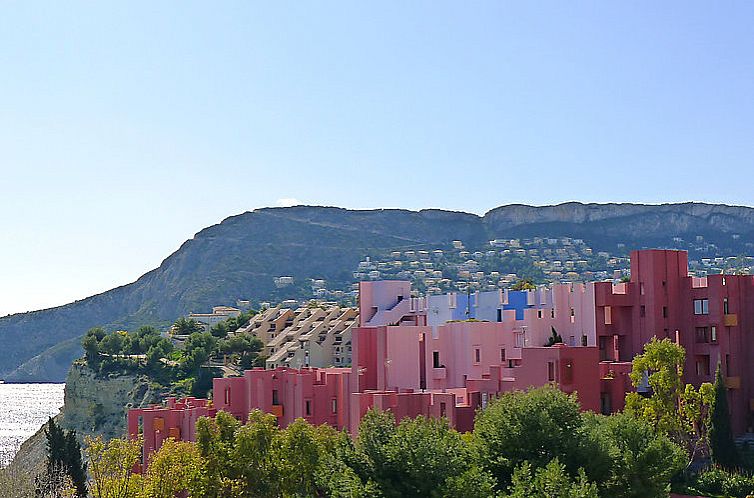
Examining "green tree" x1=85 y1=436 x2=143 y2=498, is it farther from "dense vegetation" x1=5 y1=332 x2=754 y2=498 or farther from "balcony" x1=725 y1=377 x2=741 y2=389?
"balcony" x1=725 y1=377 x2=741 y2=389

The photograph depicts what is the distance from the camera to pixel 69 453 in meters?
53.3

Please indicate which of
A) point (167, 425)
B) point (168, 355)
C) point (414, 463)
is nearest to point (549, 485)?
point (414, 463)

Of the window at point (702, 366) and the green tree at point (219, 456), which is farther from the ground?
the window at point (702, 366)

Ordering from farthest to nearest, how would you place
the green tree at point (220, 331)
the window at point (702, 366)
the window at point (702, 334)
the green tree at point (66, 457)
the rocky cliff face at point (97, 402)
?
the green tree at point (220, 331)
the rocky cliff face at point (97, 402)
the green tree at point (66, 457)
the window at point (702, 366)
the window at point (702, 334)

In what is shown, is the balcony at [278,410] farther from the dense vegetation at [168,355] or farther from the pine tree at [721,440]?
the dense vegetation at [168,355]

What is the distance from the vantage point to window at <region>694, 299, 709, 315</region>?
41750 millimetres

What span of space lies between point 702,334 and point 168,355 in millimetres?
63769

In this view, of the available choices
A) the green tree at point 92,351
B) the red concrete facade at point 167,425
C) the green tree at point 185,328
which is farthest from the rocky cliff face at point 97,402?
the red concrete facade at point 167,425

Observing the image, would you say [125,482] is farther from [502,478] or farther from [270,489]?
[502,478]

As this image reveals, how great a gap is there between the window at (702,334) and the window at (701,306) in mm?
637

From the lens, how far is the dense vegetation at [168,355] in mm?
89938

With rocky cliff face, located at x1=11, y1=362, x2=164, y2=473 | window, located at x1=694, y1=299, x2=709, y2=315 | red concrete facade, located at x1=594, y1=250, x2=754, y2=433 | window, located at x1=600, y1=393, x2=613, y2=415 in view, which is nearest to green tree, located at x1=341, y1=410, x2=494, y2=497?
window, located at x1=600, y1=393, x2=613, y2=415

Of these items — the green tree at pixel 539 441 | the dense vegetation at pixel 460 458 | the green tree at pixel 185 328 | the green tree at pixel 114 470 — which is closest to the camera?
the dense vegetation at pixel 460 458

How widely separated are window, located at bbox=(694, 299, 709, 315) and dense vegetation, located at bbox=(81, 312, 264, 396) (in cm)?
5001
